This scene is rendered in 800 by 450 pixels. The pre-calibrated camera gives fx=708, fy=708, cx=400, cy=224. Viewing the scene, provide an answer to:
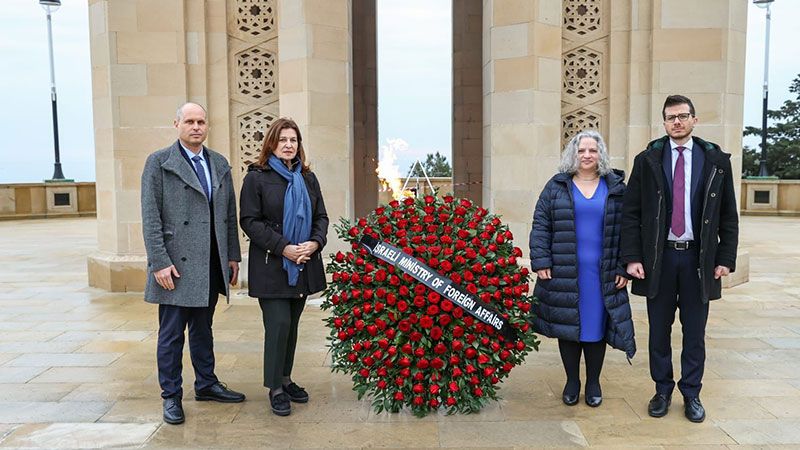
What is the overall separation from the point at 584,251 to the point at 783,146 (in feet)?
106

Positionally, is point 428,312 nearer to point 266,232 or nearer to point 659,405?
point 266,232

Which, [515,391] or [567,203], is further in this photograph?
[515,391]

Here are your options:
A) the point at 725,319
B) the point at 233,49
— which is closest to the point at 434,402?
the point at 725,319

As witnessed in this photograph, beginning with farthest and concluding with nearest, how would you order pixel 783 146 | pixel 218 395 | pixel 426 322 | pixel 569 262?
1. pixel 783 146
2. pixel 218 395
3. pixel 569 262
4. pixel 426 322

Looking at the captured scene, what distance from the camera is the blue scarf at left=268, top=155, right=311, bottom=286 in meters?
4.51

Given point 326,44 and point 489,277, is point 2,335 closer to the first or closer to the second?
point 326,44

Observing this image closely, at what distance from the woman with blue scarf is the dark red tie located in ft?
7.33

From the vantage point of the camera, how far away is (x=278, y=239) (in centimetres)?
443

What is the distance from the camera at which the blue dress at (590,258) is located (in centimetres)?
455

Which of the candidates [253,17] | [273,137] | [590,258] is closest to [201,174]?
[273,137]

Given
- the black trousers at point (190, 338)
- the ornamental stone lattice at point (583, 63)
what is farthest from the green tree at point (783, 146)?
the black trousers at point (190, 338)

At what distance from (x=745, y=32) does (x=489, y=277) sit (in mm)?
6262

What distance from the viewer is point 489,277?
175 inches

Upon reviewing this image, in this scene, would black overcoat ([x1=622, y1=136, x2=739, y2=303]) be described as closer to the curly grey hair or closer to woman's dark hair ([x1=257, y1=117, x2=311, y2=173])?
the curly grey hair
